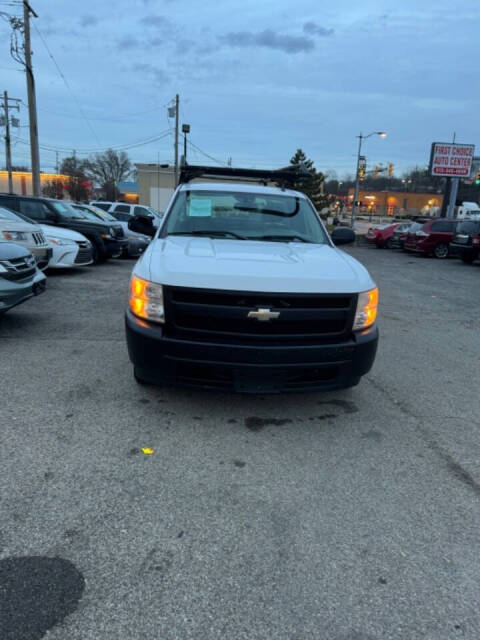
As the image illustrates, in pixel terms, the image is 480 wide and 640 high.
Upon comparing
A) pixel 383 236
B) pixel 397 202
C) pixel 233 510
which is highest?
pixel 397 202

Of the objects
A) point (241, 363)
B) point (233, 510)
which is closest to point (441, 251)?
point (241, 363)

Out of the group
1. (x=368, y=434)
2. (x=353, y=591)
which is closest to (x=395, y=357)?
(x=368, y=434)

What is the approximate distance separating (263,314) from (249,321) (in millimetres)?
119

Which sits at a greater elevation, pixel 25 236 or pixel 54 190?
pixel 54 190

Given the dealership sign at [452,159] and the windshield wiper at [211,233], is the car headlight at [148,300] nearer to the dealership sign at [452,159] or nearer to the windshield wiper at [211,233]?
the windshield wiper at [211,233]

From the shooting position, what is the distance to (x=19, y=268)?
5.50 meters

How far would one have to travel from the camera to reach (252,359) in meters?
3.21

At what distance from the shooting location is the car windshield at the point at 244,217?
4434 mm

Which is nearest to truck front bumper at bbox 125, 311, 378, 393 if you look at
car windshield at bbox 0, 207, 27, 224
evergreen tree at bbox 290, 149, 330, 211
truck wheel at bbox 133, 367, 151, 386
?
truck wheel at bbox 133, 367, 151, 386

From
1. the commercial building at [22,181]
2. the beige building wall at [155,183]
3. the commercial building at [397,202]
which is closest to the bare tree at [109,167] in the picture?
the commercial building at [22,181]

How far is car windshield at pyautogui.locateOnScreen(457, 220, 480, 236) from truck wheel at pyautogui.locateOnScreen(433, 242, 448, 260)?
2.02 metres

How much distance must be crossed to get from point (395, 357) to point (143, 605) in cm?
447

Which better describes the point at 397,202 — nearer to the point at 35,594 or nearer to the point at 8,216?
the point at 8,216

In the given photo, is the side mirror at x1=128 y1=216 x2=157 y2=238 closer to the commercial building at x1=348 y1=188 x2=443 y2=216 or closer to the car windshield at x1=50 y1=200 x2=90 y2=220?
the car windshield at x1=50 y1=200 x2=90 y2=220
